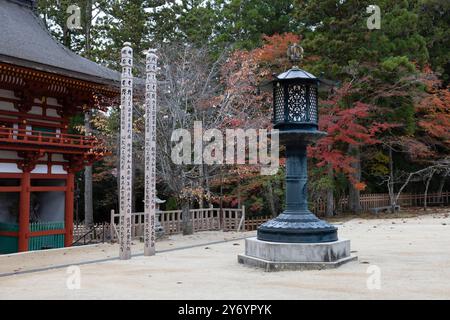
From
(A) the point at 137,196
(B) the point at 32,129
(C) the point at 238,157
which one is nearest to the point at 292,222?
(C) the point at 238,157

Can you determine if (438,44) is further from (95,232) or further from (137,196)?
(95,232)

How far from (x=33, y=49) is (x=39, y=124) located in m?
2.46

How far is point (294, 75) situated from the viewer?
10.0m

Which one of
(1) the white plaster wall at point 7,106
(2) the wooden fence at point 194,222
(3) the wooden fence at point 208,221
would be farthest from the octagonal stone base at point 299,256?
(1) the white plaster wall at point 7,106

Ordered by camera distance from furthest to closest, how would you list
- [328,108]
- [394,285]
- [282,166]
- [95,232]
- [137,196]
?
[137,196] < [328,108] < [282,166] < [95,232] < [394,285]

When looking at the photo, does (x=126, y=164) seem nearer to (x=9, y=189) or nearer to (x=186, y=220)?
(x=9, y=189)

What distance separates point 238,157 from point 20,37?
322 inches

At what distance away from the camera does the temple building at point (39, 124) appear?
14.4 m

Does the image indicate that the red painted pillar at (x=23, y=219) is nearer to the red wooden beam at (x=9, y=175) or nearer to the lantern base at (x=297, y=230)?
the red wooden beam at (x=9, y=175)

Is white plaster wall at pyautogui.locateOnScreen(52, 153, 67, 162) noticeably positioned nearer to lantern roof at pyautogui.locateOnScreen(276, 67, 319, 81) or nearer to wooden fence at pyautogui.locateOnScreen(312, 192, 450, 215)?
lantern roof at pyautogui.locateOnScreen(276, 67, 319, 81)

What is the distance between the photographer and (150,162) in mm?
11070

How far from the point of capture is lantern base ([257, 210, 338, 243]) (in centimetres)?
931

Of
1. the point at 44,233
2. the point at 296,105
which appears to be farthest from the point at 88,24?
the point at 296,105

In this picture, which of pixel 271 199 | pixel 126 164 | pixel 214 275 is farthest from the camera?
pixel 271 199
